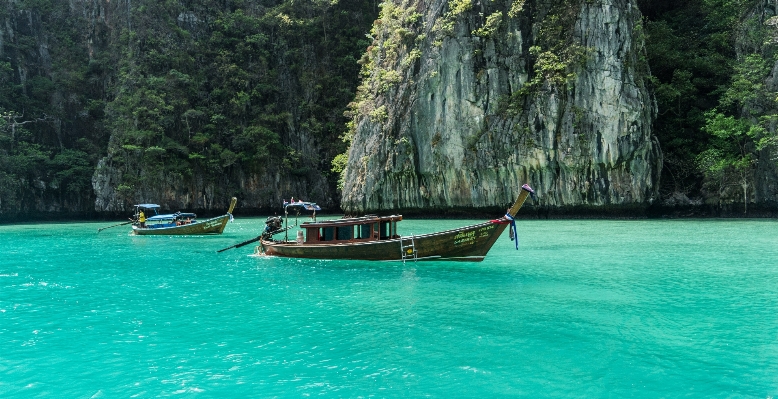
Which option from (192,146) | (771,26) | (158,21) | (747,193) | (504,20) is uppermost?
(158,21)

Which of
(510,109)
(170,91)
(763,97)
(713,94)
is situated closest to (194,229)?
(510,109)

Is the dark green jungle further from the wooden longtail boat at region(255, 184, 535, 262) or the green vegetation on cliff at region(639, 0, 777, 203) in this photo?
the wooden longtail boat at region(255, 184, 535, 262)

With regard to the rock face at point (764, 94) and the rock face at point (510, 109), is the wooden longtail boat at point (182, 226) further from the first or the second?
the rock face at point (764, 94)

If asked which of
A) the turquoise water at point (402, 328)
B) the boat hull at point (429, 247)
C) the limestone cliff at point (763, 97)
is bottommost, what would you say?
the turquoise water at point (402, 328)

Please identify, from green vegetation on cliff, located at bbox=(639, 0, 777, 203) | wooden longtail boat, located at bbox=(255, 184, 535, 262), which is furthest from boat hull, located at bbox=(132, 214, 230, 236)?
green vegetation on cliff, located at bbox=(639, 0, 777, 203)

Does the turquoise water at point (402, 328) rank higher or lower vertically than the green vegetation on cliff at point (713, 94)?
lower

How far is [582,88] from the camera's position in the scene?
3316 cm

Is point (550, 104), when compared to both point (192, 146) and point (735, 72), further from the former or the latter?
point (192, 146)

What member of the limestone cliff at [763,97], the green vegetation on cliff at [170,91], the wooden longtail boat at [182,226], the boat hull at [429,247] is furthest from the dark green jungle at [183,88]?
the boat hull at [429,247]

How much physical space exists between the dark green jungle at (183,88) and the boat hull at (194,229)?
51.1 feet

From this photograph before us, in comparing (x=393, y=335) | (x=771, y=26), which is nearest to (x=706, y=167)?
(x=771, y=26)

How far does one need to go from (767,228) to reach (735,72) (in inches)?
553

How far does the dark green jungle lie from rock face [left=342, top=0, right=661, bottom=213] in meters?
6.34

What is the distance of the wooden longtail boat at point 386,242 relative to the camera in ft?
51.9
